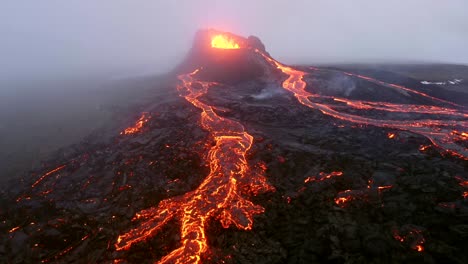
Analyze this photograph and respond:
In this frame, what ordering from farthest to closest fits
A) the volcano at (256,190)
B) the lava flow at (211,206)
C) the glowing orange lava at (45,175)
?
the glowing orange lava at (45,175) → the lava flow at (211,206) → the volcano at (256,190)

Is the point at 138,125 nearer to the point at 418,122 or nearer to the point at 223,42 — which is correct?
the point at 418,122

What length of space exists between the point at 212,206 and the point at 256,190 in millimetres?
3141

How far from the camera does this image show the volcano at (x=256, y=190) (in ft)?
53.2

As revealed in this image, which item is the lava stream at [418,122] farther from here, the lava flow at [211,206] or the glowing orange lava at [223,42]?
the glowing orange lava at [223,42]

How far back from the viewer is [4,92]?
63.2 m

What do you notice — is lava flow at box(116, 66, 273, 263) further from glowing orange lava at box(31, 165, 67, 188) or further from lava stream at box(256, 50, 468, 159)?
lava stream at box(256, 50, 468, 159)

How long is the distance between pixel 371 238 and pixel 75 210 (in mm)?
16365

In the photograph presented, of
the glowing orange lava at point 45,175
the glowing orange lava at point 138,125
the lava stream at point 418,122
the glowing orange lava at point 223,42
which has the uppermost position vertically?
the glowing orange lava at point 223,42

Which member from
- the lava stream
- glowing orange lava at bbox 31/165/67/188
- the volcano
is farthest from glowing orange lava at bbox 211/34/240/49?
glowing orange lava at bbox 31/165/67/188

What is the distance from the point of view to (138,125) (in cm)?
3453

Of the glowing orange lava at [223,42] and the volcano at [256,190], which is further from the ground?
the glowing orange lava at [223,42]

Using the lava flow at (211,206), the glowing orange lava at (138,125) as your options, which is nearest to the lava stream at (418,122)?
the lava flow at (211,206)

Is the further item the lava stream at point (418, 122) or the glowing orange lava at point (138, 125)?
the glowing orange lava at point (138, 125)

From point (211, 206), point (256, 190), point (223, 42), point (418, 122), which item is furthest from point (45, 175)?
point (223, 42)
